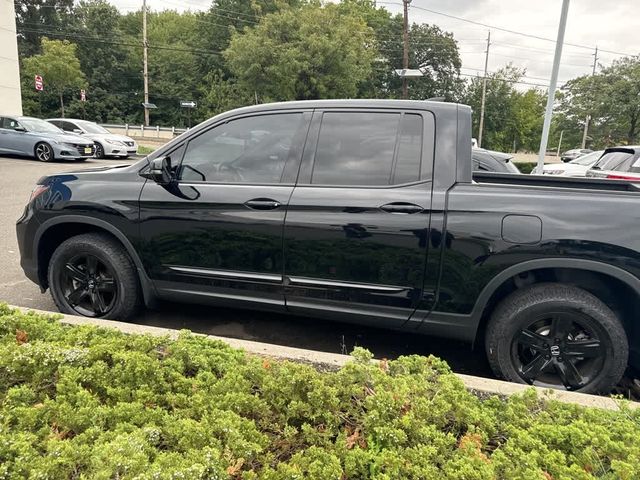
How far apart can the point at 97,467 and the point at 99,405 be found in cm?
48

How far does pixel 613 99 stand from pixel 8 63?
34652 millimetres

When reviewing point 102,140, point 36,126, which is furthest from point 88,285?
point 102,140

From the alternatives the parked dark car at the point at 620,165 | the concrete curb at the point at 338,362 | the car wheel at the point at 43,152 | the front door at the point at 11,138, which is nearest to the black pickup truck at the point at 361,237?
the concrete curb at the point at 338,362

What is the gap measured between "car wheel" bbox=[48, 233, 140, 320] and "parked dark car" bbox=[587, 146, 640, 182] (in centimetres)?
816

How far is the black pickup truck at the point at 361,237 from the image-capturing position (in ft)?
8.56

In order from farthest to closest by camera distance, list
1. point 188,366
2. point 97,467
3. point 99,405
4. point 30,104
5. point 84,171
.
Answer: point 30,104 → point 84,171 → point 188,366 → point 99,405 → point 97,467

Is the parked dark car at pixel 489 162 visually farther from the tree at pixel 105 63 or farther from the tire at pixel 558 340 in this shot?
the tree at pixel 105 63

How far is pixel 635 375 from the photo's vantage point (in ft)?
10.2

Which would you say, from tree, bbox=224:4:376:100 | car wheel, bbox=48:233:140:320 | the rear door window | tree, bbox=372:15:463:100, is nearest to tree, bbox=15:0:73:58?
tree, bbox=224:4:376:100

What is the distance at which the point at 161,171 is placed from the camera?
3268mm

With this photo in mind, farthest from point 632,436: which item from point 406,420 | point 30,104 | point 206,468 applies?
point 30,104

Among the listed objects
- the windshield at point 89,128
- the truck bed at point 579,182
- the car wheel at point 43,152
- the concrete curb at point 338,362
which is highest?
the windshield at point 89,128

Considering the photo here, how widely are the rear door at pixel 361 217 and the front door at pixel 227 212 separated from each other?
0.14 metres

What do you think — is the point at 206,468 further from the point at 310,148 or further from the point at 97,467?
the point at 310,148
